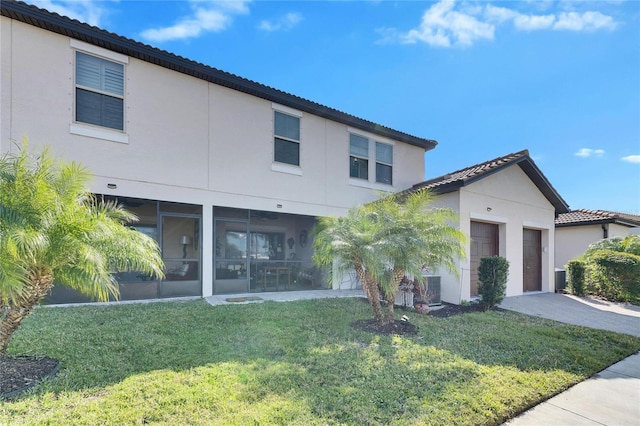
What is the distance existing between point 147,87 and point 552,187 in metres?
15.9

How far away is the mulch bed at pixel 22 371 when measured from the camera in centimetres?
365

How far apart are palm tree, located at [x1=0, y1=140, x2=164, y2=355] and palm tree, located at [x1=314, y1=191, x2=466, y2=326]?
413cm

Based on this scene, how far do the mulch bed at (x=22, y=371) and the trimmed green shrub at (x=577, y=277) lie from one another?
670 inches

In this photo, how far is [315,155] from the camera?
12.2 m

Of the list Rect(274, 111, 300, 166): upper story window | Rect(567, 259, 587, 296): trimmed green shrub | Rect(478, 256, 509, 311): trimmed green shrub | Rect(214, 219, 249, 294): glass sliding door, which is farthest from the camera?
Rect(567, 259, 587, 296): trimmed green shrub

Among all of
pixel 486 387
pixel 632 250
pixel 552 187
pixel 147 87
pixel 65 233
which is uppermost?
pixel 147 87

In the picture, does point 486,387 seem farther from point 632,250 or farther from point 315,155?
point 632,250

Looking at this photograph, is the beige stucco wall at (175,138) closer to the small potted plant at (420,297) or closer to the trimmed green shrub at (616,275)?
the small potted plant at (420,297)

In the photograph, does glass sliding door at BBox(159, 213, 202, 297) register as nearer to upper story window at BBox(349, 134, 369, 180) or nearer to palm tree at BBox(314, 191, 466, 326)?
palm tree at BBox(314, 191, 466, 326)

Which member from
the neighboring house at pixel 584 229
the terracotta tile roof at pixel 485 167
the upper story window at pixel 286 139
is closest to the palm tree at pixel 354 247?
the upper story window at pixel 286 139

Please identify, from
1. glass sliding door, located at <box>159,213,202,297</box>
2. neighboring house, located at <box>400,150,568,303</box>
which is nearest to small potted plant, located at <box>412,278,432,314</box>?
neighboring house, located at <box>400,150,568,303</box>

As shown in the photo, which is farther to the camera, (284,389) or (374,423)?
(284,389)

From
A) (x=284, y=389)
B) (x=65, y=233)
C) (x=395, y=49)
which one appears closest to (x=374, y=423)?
(x=284, y=389)

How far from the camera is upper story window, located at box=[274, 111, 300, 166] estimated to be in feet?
37.5
